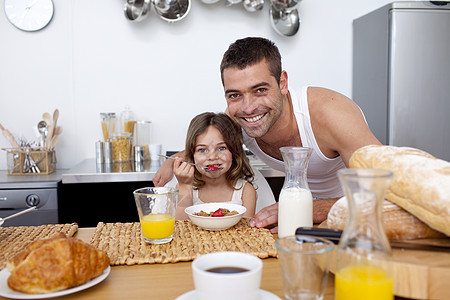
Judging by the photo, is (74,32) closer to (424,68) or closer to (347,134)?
(347,134)

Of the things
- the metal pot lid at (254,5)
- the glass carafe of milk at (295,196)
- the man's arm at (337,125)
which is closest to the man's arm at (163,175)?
the man's arm at (337,125)

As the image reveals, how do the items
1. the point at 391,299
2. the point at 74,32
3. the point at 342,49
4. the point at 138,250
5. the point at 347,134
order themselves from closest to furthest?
the point at 391,299 < the point at 138,250 < the point at 347,134 < the point at 74,32 < the point at 342,49

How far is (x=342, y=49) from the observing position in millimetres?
2938

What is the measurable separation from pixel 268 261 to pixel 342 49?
2381 millimetres

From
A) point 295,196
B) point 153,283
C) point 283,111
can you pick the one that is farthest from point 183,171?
point 153,283

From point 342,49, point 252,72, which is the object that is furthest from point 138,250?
point 342,49

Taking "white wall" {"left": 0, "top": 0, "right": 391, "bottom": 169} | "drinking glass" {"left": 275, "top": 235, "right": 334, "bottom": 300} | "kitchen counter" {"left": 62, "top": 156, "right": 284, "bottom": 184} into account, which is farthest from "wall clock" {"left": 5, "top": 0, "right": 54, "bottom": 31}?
"drinking glass" {"left": 275, "top": 235, "right": 334, "bottom": 300}

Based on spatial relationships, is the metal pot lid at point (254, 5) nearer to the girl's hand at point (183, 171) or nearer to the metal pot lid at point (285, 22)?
the metal pot lid at point (285, 22)

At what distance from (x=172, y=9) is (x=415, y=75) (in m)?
1.57

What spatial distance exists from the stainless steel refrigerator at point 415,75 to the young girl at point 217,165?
115cm

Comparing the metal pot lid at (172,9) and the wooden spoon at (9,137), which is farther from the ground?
the metal pot lid at (172,9)

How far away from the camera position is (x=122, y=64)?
8.93ft

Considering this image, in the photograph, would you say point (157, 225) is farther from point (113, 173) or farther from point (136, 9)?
point (136, 9)

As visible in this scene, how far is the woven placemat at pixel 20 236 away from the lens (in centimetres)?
93
